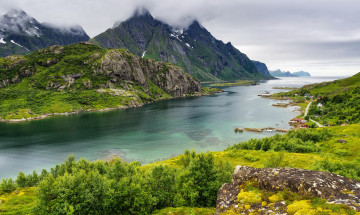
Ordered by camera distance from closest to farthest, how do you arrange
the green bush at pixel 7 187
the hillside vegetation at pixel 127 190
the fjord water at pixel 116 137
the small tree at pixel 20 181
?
the hillside vegetation at pixel 127 190, the green bush at pixel 7 187, the small tree at pixel 20 181, the fjord water at pixel 116 137

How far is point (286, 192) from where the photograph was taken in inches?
704

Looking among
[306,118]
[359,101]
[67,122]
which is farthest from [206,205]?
[359,101]

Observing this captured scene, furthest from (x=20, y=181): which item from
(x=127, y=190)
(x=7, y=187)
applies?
(x=127, y=190)

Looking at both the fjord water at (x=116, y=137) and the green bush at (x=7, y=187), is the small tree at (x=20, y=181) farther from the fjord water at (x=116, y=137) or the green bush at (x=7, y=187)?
the fjord water at (x=116, y=137)

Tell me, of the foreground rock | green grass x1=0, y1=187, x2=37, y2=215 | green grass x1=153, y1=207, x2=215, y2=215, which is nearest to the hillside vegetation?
green grass x1=0, y1=187, x2=37, y2=215

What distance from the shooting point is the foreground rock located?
1598 centimetres

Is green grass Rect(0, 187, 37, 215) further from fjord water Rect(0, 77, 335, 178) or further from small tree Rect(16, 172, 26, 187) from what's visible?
fjord water Rect(0, 77, 335, 178)

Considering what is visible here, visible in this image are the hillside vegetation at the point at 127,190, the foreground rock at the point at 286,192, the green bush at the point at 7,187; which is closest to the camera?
the foreground rock at the point at 286,192

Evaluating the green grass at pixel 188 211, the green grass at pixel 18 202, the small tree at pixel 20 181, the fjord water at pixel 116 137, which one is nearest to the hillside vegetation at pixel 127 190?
the green grass at pixel 18 202

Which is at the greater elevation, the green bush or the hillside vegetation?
the hillside vegetation

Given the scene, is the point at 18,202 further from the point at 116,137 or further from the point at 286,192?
the point at 116,137

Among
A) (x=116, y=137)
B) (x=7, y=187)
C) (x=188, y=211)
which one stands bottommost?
(x=116, y=137)

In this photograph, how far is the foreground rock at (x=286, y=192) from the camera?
1598cm

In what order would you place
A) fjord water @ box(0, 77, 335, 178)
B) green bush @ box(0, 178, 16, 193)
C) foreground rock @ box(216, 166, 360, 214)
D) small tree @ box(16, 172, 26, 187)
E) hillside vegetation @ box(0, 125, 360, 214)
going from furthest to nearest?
1. fjord water @ box(0, 77, 335, 178)
2. small tree @ box(16, 172, 26, 187)
3. green bush @ box(0, 178, 16, 193)
4. hillside vegetation @ box(0, 125, 360, 214)
5. foreground rock @ box(216, 166, 360, 214)
